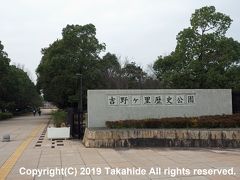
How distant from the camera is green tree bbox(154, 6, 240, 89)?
33562 millimetres

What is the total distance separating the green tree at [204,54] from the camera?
3356 cm

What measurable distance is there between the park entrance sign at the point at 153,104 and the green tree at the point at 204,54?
1677 centimetres

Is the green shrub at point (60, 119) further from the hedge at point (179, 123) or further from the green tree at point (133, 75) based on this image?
the green tree at point (133, 75)

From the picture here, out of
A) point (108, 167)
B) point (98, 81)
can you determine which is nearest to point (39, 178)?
point (108, 167)

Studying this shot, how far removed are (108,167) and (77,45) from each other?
37.4 meters

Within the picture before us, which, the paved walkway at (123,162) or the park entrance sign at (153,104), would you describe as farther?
the park entrance sign at (153,104)

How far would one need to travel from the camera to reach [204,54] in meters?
34.3

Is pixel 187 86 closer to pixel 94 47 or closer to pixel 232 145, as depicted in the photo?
pixel 94 47

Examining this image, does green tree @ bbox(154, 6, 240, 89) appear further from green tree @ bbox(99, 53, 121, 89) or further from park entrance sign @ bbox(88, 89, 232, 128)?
park entrance sign @ bbox(88, 89, 232, 128)

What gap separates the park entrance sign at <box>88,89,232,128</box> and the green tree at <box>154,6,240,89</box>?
16.8 m

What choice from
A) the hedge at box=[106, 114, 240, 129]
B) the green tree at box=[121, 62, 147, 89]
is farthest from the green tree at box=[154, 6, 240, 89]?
the hedge at box=[106, 114, 240, 129]

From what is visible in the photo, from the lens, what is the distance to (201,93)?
1672 cm

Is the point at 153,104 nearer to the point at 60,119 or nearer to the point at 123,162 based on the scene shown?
the point at 123,162

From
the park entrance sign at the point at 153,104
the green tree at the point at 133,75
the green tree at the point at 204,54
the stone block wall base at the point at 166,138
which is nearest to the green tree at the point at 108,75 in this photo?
the green tree at the point at 133,75
